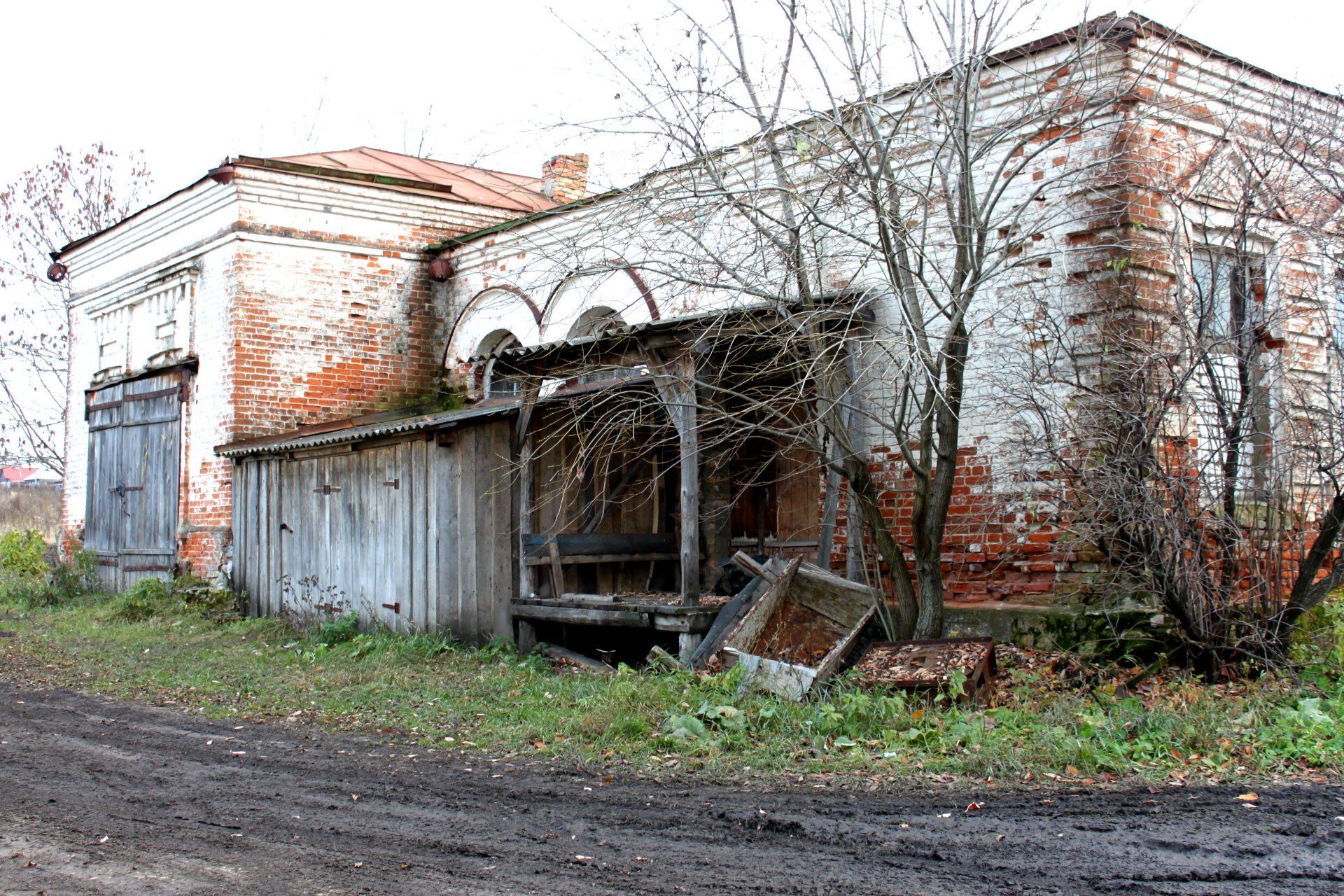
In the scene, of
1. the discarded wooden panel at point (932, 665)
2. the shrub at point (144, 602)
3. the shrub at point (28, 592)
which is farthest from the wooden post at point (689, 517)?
the shrub at point (28, 592)

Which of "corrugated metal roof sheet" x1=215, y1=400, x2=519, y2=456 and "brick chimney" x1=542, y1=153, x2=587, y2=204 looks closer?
"corrugated metal roof sheet" x1=215, y1=400, x2=519, y2=456

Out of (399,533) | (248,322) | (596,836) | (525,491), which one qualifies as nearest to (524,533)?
(525,491)

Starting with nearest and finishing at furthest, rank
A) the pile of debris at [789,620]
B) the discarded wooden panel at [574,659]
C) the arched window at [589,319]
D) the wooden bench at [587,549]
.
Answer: the pile of debris at [789,620] < the discarded wooden panel at [574,659] < the wooden bench at [587,549] < the arched window at [589,319]

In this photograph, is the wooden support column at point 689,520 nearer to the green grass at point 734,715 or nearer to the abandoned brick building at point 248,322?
the green grass at point 734,715

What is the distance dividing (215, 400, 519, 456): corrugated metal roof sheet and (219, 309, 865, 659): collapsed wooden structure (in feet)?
0.13

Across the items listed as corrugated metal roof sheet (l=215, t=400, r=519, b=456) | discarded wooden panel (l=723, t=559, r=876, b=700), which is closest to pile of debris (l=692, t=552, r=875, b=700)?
discarded wooden panel (l=723, t=559, r=876, b=700)

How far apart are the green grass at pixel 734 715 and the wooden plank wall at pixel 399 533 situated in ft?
1.72

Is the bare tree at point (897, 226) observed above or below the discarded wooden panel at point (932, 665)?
above

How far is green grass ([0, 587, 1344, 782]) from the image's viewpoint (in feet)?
18.3

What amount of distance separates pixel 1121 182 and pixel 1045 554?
2.60m

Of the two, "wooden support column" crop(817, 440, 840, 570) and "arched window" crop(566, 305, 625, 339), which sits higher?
"arched window" crop(566, 305, 625, 339)

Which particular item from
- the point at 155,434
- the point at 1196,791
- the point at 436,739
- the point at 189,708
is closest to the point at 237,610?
the point at 155,434

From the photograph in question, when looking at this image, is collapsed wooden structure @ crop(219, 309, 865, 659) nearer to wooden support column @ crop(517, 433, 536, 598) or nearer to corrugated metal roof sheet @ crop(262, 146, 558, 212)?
wooden support column @ crop(517, 433, 536, 598)

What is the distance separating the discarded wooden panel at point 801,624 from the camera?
24.5 feet
